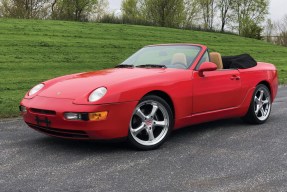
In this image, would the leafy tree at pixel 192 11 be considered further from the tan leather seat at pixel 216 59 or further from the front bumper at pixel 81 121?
the front bumper at pixel 81 121

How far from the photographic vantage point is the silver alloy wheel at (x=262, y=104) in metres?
6.44

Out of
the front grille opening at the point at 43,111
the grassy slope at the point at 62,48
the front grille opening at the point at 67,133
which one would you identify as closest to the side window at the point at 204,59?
the front grille opening at the point at 67,133

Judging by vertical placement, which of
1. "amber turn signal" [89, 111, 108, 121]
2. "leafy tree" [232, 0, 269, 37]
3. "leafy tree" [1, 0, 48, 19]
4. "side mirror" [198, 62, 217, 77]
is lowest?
"amber turn signal" [89, 111, 108, 121]

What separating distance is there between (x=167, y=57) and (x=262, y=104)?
77.2 inches

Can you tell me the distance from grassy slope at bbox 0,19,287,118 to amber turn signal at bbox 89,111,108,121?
339 cm

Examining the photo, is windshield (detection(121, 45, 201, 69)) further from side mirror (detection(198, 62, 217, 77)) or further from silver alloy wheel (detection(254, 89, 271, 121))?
silver alloy wheel (detection(254, 89, 271, 121))

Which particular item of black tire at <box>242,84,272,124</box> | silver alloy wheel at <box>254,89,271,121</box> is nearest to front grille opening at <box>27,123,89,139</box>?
black tire at <box>242,84,272,124</box>

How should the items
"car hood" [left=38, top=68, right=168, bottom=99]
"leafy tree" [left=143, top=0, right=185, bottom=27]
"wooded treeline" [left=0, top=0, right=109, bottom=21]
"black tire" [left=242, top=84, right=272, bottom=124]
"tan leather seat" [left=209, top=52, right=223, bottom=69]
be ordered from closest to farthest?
"car hood" [left=38, top=68, right=168, bottom=99], "tan leather seat" [left=209, top=52, right=223, bottom=69], "black tire" [left=242, top=84, right=272, bottom=124], "wooded treeline" [left=0, top=0, right=109, bottom=21], "leafy tree" [left=143, top=0, right=185, bottom=27]

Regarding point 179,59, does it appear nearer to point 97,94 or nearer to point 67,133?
point 97,94

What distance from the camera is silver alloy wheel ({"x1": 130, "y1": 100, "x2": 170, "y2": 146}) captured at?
4.68 meters

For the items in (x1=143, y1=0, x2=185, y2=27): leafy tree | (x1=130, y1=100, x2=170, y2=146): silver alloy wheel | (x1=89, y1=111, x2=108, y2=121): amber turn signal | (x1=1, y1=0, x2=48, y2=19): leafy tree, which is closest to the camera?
(x1=89, y1=111, x2=108, y2=121): amber turn signal

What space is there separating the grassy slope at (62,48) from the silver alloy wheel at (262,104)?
14.1 feet

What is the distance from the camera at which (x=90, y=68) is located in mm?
16125

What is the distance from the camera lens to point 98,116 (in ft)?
14.1
